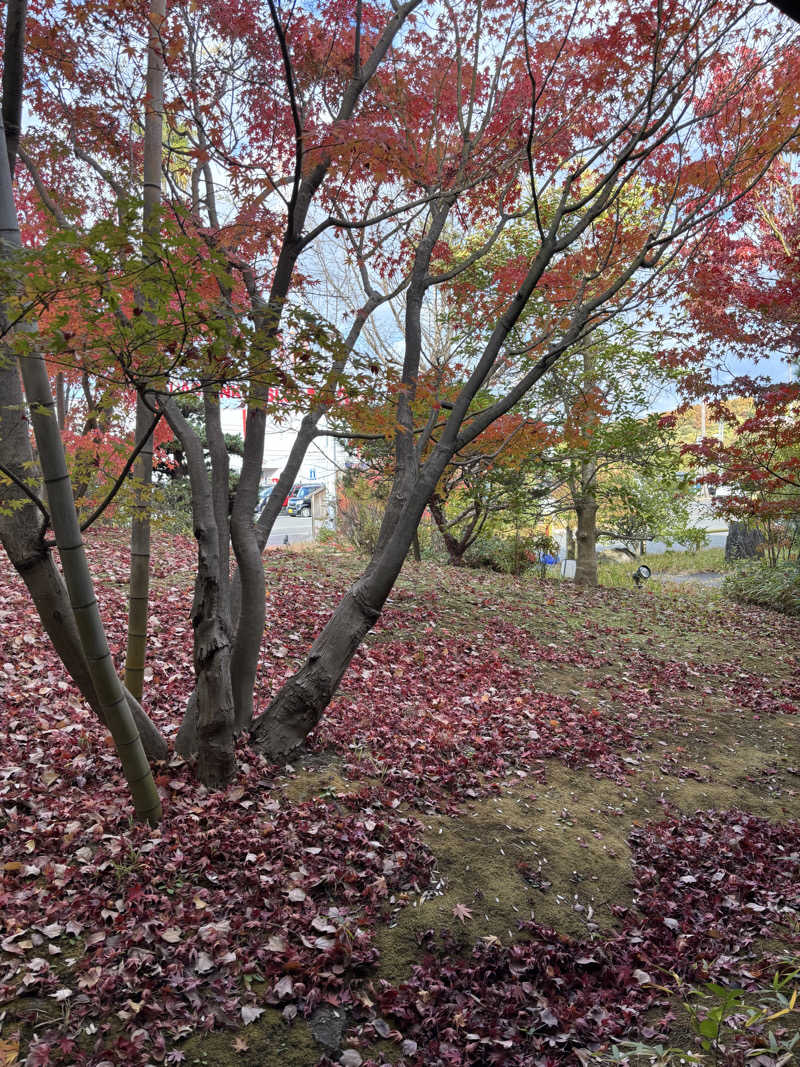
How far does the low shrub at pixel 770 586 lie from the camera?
11602 millimetres

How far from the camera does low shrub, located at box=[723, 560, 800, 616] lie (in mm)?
11602

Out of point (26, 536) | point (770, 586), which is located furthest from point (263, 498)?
point (26, 536)

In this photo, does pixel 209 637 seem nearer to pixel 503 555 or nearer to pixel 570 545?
pixel 503 555

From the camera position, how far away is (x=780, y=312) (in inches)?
325

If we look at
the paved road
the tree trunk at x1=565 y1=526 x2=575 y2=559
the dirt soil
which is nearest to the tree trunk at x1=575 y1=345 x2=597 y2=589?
the dirt soil

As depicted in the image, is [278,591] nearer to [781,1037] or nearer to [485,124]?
[485,124]

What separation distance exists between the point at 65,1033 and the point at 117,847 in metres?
0.88

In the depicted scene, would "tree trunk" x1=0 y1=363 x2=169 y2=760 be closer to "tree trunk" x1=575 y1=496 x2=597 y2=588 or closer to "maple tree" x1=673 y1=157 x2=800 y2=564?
"maple tree" x1=673 y1=157 x2=800 y2=564

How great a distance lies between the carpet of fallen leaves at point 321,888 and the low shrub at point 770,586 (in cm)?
740

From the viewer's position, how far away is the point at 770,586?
1214cm

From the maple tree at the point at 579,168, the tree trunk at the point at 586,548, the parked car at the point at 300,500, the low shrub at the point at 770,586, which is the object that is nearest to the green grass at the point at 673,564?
the low shrub at the point at 770,586

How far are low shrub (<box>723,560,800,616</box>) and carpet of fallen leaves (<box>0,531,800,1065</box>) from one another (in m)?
7.40

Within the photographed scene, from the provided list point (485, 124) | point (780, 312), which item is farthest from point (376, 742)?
point (780, 312)

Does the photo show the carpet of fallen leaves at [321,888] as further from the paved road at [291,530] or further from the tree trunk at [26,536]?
the paved road at [291,530]
